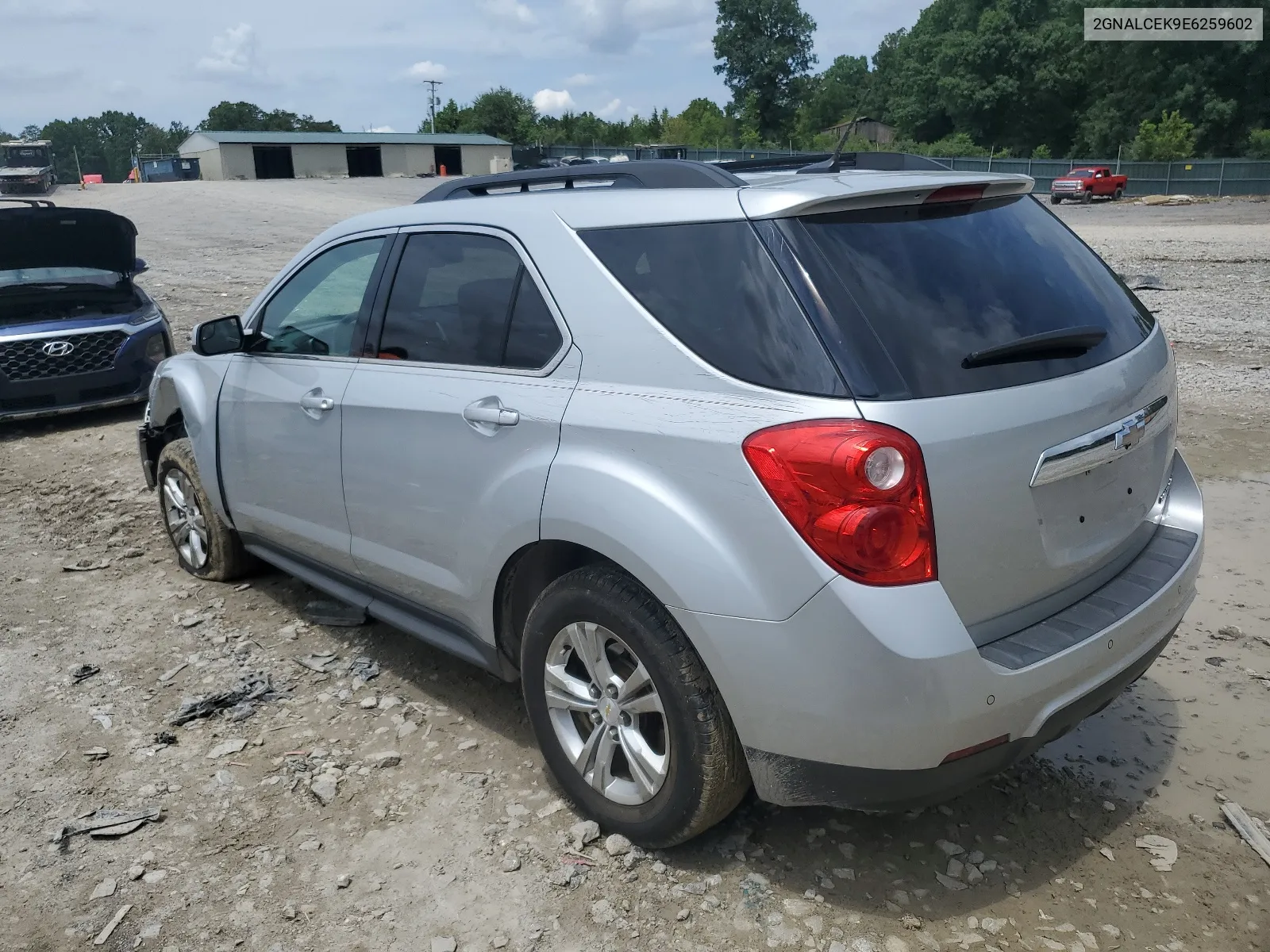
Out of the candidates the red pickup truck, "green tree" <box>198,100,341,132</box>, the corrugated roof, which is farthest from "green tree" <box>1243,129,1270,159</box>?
"green tree" <box>198,100,341,132</box>

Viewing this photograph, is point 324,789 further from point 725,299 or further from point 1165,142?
point 1165,142

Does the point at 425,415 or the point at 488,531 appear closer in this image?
the point at 488,531

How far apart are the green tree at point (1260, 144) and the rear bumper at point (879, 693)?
57893 mm

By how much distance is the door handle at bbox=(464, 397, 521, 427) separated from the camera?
2.99 metres

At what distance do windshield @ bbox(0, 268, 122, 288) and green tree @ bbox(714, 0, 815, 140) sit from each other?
99.2 m

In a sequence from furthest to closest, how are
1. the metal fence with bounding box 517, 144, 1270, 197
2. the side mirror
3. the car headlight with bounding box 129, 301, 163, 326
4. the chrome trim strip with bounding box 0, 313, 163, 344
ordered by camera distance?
the metal fence with bounding box 517, 144, 1270, 197
the car headlight with bounding box 129, 301, 163, 326
the chrome trim strip with bounding box 0, 313, 163, 344
the side mirror

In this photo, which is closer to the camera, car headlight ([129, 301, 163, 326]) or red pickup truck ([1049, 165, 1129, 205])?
car headlight ([129, 301, 163, 326])

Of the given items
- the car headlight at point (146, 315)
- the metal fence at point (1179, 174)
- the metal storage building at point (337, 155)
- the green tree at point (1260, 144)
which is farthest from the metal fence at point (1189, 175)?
the car headlight at point (146, 315)

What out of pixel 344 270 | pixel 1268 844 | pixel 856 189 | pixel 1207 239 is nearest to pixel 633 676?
pixel 856 189

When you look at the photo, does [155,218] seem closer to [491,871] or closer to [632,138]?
[491,871]

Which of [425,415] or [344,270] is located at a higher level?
[344,270]

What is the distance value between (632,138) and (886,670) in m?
99.0

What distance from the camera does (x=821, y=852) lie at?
2979 mm

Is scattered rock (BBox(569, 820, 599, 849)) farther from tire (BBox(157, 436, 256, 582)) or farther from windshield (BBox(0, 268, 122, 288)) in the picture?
windshield (BBox(0, 268, 122, 288))
